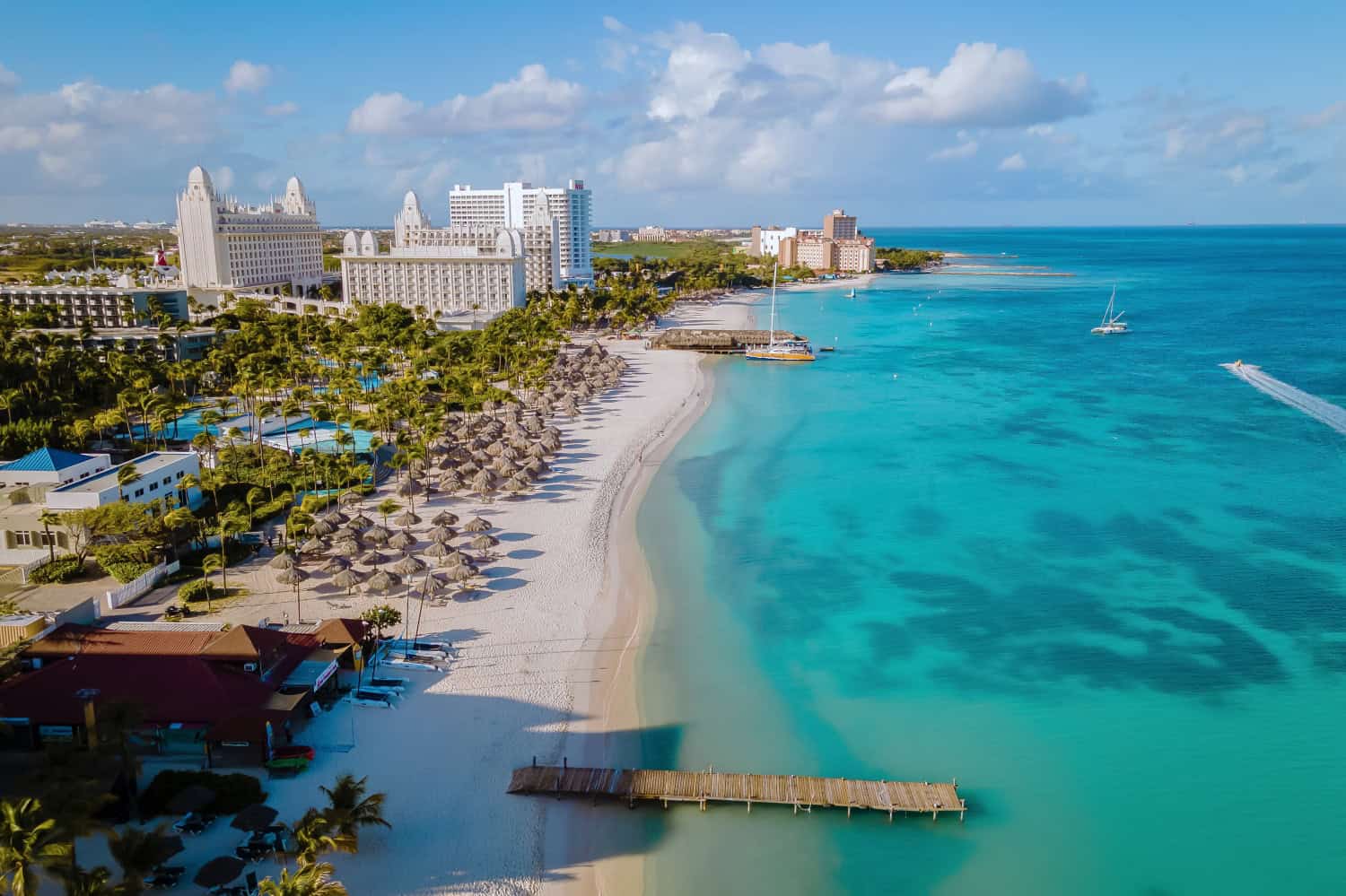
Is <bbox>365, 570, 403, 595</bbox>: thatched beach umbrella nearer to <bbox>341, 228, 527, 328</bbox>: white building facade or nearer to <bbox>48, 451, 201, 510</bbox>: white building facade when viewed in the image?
<bbox>48, 451, 201, 510</bbox>: white building facade

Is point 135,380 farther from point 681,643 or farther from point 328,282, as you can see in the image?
point 328,282

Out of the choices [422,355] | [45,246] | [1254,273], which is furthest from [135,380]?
[1254,273]

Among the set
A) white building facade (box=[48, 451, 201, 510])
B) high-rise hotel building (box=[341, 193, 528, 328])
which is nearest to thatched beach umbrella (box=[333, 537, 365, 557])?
white building facade (box=[48, 451, 201, 510])

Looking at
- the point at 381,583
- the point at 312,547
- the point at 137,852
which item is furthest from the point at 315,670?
the point at 312,547

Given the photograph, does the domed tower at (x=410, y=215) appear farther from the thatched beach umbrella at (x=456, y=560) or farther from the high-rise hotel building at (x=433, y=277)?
the thatched beach umbrella at (x=456, y=560)

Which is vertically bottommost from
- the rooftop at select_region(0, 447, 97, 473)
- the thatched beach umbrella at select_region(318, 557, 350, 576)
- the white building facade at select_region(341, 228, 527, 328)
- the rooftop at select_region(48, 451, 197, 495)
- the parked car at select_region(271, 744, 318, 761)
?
the parked car at select_region(271, 744, 318, 761)

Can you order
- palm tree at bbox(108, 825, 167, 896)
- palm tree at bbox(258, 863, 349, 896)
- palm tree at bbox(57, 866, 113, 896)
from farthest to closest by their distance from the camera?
palm tree at bbox(108, 825, 167, 896), palm tree at bbox(258, 863, 349, 896), palm tree at bbox(57, 866, 113, 896)

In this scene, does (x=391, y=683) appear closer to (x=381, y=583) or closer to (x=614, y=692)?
(x=381, y=583)
